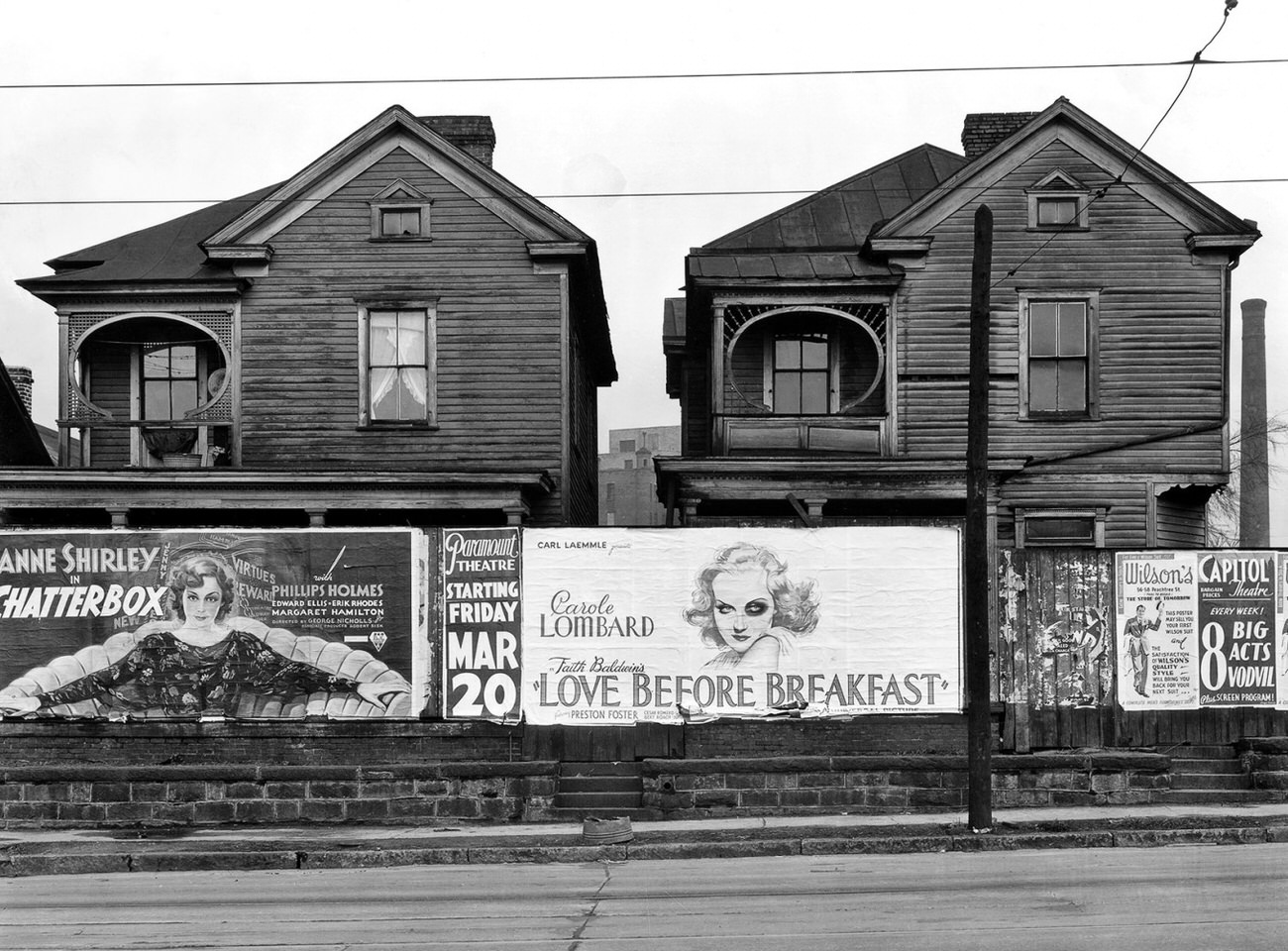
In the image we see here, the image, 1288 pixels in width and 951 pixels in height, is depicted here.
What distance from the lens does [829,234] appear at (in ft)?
80.5

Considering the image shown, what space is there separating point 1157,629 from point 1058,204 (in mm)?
9620

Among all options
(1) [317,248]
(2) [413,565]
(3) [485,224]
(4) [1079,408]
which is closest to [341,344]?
(1) [317,248]

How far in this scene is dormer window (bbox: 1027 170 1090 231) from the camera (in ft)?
74.7

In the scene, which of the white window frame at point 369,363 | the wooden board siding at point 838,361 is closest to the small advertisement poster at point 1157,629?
the wooden board siding at point 838,361

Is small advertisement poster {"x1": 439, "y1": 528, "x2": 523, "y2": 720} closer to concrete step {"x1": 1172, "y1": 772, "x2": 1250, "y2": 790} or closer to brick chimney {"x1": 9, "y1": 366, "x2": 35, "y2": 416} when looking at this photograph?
concrete step {"x1": 1172, "y1": 772, "x2": 1250, "y2": 790}

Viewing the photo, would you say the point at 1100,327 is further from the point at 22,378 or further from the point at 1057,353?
the point at 22,378

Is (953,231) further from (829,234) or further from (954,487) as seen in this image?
(954,487)

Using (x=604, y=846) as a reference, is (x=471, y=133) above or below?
above

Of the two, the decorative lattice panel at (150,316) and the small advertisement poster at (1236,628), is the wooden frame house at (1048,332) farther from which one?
the decorative lattice panel at (150,316)

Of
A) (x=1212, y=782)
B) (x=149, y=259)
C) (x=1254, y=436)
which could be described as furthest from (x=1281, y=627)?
(x=1254, y=436)

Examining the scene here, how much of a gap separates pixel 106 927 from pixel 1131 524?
57.1 feet

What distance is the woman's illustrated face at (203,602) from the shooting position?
1577 centimetres

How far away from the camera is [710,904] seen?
35.2ft

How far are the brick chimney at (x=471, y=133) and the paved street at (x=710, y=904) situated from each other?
52.1 feet
